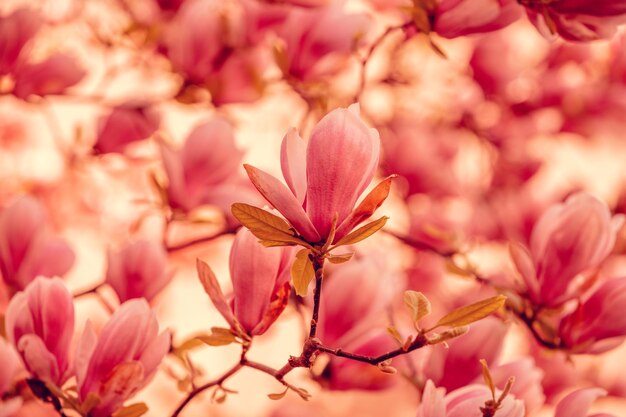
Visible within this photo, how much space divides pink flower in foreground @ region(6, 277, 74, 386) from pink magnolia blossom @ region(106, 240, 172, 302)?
9 centimetres

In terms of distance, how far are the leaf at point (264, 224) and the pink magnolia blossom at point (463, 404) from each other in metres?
0.12

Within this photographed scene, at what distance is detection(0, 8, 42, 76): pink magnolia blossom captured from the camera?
24.5 inches

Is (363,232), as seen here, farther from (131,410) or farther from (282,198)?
(131,410)

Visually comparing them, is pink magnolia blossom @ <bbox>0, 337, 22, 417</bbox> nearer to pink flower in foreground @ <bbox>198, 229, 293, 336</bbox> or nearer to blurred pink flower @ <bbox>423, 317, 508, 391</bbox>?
pink flower in foreground @ <bbox>198, 229, 293, 336</bbox>

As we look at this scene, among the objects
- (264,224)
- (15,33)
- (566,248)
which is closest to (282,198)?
(264,224)

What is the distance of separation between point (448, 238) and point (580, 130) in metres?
0.65

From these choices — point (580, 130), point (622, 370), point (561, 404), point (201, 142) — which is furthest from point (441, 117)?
point (561, 404)

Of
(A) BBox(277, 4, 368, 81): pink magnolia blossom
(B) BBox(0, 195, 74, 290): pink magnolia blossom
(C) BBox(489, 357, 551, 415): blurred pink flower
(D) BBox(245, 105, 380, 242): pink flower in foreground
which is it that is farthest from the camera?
(A) BBox(277, 4, 368, 81): pink magnolia blossom

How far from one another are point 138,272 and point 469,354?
0.26 m

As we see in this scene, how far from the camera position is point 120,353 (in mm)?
408

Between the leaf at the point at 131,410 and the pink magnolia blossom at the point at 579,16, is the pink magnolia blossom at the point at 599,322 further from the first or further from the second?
the leaf at the point at 131,410

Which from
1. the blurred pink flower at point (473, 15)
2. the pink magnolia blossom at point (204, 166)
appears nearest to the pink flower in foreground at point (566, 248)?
the blurred pink flower at point (473, 15)

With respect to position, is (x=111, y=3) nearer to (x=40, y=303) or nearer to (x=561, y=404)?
(x=40, y=303)

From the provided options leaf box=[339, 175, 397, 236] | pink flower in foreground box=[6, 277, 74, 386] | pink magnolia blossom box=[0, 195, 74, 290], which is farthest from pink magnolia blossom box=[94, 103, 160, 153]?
leaf box=[339, 175, 397, 236]
